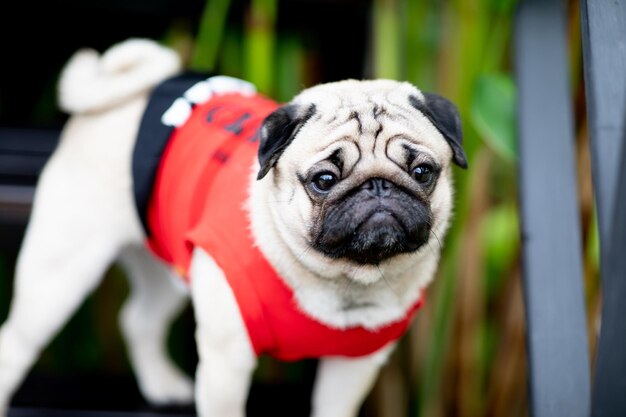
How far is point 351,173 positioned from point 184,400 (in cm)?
98

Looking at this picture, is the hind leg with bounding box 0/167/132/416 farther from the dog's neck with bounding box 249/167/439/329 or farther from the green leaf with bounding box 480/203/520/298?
the green leaf with bounding box 480/203/520/298

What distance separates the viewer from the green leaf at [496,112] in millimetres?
1894

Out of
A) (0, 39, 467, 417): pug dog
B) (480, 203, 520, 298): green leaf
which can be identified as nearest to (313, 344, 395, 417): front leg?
(0, 39, 467, 417): pug dog

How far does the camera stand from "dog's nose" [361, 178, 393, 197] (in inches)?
55.7

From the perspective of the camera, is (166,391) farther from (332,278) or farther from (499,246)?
(499,246)

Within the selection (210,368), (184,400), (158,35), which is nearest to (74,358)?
(184,400)

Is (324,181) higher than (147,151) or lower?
higher

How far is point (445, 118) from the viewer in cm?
151

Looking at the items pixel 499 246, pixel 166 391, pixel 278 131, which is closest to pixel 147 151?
pixel 278 131

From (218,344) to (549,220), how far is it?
28.1 inches

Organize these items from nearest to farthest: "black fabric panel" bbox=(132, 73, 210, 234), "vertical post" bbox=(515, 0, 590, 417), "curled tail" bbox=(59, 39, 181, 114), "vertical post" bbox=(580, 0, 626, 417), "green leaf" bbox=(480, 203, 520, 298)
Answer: "vertical post" bbox=(580, 0, 626, 417), "vertical post" bbox=(515, 0, 590, 417), "black fabric panel" bbox=(132, 73, 210, 234), "curled tail" bbox=(59, 39, 181, 114), "green leaf" bbox=(480, 203, 520, 298)

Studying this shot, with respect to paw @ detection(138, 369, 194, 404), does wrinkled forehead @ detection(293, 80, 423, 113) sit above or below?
above

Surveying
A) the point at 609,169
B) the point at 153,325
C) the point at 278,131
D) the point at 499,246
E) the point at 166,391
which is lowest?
the point at 166,391

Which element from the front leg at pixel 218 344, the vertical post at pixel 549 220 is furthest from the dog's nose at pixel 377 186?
the vertical post at pixel 549 220
